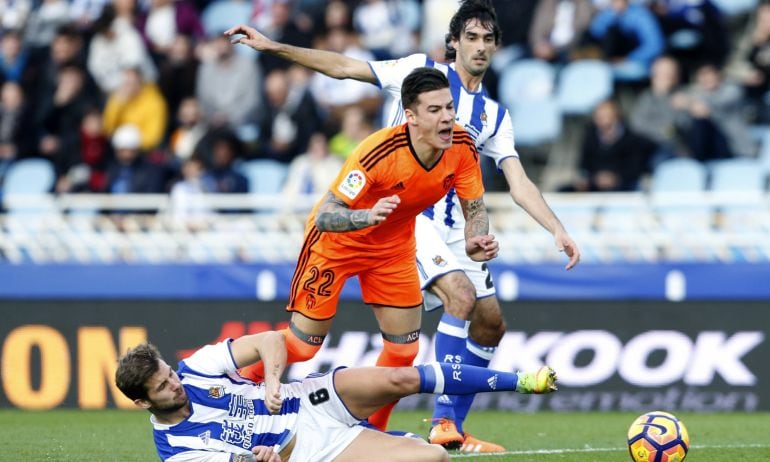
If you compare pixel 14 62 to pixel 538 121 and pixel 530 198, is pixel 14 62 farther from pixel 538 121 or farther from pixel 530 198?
pixel 530 198

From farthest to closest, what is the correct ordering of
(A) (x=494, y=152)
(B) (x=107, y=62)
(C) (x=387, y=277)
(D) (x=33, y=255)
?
(B) (x=107, y=62) < (D) (x=33, y=255) < (A) (x=494, y=152) < (C) (x=387, y=277)

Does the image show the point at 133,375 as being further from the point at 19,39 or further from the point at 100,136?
the point at 19,39

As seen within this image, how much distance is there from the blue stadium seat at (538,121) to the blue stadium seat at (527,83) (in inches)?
2.5

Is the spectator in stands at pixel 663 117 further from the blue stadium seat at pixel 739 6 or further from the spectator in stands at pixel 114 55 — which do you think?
the spectator in stands at pixel 114 55

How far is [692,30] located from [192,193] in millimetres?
5757

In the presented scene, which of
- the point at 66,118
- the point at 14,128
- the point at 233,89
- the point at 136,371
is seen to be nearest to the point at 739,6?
the point at 233,89

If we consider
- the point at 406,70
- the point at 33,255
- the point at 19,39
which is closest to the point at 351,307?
the point at 33,255

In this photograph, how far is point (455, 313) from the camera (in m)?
8.94

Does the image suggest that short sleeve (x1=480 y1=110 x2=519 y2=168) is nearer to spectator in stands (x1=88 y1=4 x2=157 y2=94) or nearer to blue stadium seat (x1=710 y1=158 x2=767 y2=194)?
blue stadium seat (x1=710 y1=158 x2=767 y2=194)

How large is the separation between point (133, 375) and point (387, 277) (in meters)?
1.87

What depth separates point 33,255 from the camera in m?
13.2

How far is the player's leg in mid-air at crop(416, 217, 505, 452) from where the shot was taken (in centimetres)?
891

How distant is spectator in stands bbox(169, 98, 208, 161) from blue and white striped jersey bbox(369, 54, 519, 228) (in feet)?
21.6

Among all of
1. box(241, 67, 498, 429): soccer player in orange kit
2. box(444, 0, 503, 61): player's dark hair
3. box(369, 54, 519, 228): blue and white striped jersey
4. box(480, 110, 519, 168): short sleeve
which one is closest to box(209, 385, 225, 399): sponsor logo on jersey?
box(241, 67, 498, 429): soccer player in orange kit
